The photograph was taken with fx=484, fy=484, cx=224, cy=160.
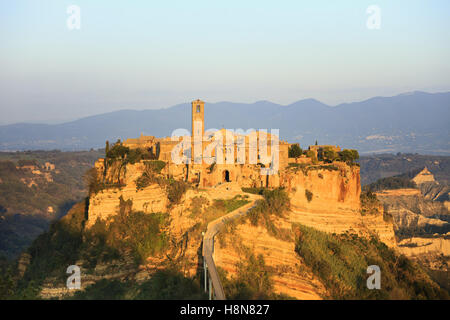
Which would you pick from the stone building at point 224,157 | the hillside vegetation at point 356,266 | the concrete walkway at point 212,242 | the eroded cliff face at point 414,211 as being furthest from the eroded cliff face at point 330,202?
the eroded cliff face at point 414,211

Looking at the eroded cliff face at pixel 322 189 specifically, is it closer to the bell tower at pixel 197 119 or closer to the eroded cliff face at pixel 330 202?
the eroded cliff face at pixel 330 202

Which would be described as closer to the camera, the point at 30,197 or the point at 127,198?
the point at 127,198

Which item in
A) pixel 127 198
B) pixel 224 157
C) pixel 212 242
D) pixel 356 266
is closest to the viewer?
pixel 212 242

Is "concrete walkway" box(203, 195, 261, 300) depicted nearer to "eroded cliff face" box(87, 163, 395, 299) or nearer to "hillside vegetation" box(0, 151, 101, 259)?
"eroded cliff face" box(87, 163, 395, 299)

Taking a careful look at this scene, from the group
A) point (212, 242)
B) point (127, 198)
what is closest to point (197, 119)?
point (127, 198)

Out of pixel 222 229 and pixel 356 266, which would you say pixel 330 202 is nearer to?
pixel 356 266

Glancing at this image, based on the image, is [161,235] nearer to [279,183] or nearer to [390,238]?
[279,183]

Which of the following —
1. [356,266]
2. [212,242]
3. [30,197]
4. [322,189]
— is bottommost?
[30,197]

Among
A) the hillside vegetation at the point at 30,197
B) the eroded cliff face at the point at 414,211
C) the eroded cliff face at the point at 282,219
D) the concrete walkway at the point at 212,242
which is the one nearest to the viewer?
→ the concrete walkway at the point at 212,242

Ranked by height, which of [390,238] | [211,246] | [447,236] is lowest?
[447,236]

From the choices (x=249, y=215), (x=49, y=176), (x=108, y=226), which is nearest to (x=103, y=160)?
(x=108, y=226)

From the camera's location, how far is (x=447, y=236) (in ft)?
211
